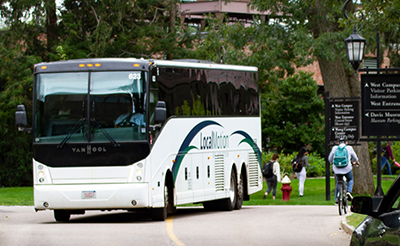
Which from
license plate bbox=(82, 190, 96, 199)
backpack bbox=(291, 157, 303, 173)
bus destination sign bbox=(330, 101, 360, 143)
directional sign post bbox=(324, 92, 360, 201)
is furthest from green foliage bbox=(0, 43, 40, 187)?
license plate bbox=(82, 190, 96, 199)

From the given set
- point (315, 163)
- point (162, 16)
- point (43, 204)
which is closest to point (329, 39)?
point (43, 204)

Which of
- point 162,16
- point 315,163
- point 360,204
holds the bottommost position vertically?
point 315,163

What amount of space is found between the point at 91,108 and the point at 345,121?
10505 millimetres

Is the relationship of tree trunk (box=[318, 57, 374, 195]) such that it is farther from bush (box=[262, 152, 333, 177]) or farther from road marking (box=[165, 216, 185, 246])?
bush (box=[262, 152, 333, 177])

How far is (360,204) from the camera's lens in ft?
19.8

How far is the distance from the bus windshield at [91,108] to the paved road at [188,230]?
1900mm

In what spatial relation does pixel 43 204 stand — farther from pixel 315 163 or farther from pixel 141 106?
pixel 315 163

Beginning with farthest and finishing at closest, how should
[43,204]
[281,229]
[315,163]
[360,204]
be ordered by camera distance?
[315,163]
[43,204]
[281,229]
[360,204]

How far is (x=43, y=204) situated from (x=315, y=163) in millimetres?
29126

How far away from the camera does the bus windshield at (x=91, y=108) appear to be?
637 inches

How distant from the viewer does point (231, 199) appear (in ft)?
69.3

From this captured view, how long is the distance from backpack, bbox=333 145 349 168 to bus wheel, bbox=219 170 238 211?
3.24m

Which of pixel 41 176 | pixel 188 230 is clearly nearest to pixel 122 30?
pixel 41 176

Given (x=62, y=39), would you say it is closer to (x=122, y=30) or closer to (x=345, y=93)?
(x=122, y=30)
